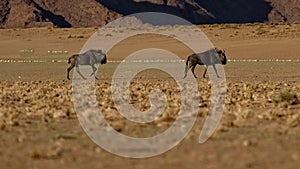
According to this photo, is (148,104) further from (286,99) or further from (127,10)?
(127,10)

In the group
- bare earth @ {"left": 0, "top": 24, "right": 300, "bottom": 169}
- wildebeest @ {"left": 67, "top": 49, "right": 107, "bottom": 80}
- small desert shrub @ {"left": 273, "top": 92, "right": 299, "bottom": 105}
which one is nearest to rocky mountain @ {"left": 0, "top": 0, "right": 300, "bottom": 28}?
wildebeest @ {"left": 67, "top": 49, "right": 107, "bottom": 80}

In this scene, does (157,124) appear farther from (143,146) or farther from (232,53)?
(232,53)

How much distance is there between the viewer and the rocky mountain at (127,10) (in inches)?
5610

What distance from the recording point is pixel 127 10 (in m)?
160

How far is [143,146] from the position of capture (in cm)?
1310

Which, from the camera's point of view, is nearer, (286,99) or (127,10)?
(286,99)

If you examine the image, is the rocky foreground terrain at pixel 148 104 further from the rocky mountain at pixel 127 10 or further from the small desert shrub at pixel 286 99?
the rocky mountain at pixel 127 10

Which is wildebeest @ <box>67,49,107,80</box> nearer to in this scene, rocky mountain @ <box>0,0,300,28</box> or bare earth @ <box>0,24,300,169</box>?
bare earth @ <box>0,24,300,169</box>

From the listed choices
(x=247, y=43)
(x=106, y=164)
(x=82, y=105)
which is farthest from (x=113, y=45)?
(x=106, y=164)

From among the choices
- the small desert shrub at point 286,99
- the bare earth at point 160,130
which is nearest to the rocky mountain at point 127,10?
the bare earth at point 160,130

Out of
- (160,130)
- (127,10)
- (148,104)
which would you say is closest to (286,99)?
(148,104)

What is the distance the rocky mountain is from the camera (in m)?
142

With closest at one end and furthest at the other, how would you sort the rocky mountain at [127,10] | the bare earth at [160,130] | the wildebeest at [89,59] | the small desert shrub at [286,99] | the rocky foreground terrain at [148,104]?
the bare earth at [160,130] < the rocky foreground terrain at [148,104] < the small desert shrub at [286,99] < the wildebeest at [89,59] < the rocky mountain at [127,10]

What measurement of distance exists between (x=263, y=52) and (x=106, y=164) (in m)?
56.9
